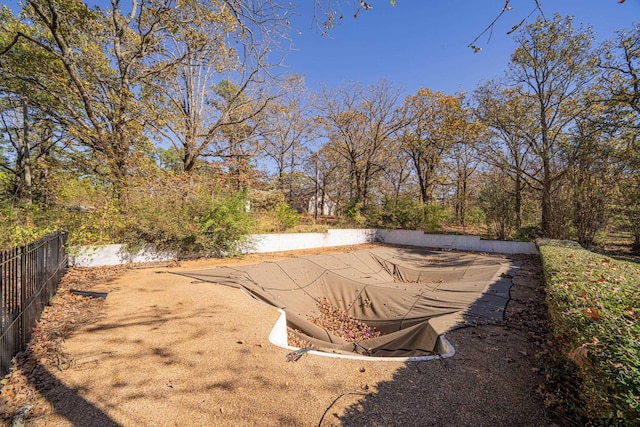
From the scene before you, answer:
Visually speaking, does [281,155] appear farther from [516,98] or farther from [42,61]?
[516,98]

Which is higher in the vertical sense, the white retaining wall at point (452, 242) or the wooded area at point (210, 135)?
the wooded area at point (210, 135)

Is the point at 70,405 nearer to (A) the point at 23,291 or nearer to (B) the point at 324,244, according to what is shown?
(A) the point at 23,291

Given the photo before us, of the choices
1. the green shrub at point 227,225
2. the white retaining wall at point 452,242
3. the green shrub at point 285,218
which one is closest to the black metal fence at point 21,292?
the green shrub at point 227,225

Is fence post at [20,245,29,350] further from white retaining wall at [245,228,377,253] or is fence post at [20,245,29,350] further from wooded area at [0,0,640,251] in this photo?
white retaining wall at [245,228,377,253]

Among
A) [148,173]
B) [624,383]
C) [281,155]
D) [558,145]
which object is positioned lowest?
[624,383]

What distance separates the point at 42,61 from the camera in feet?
26.8

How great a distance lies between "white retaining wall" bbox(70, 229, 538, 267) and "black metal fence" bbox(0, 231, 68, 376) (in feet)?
8.23

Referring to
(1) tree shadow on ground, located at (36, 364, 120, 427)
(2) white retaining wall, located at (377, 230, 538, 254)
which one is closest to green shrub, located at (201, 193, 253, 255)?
(1) tree shadow on ground, located at (36, 364, 120, 427)

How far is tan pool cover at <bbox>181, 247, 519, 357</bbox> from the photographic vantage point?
3.99 m

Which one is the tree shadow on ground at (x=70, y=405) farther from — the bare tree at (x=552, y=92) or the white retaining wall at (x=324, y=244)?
the bare tree at (x=552, y=92)

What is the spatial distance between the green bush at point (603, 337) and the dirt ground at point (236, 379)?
70 cm

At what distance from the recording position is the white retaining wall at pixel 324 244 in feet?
20.4

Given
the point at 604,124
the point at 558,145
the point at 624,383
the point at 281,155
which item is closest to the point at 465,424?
the point at 624,383

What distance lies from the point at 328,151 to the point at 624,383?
18544mm
